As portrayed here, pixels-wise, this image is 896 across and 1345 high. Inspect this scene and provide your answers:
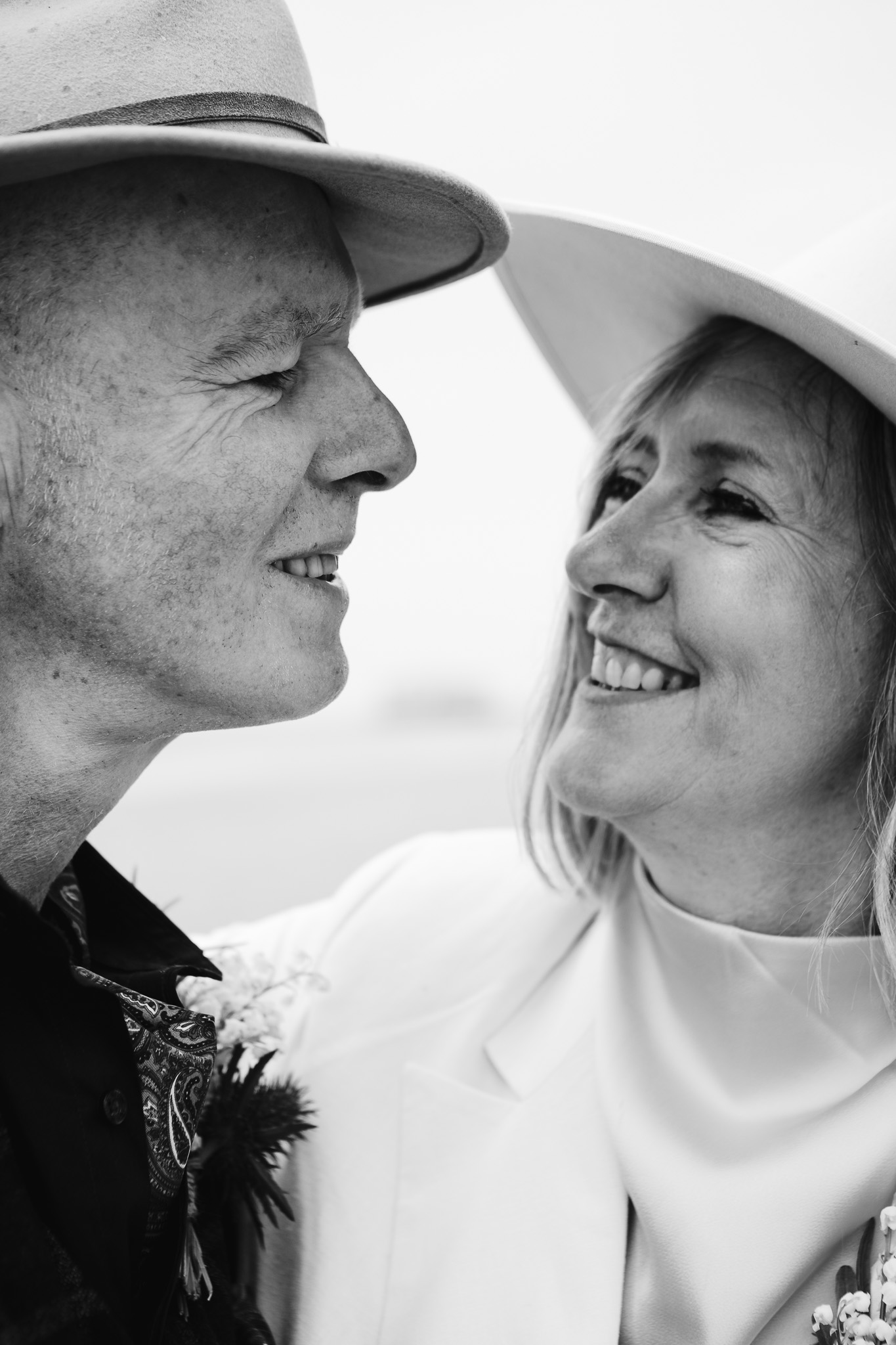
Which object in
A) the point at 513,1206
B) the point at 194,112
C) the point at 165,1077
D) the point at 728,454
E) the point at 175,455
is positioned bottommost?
the point at 513,1206

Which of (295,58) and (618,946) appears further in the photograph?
(618,946)

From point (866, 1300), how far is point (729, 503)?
3.70 feet

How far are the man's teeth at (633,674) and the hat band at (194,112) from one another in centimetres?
Answer: 93

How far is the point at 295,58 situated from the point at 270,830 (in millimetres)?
4687

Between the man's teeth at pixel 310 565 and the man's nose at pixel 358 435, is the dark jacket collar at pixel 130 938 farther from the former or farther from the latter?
the man's nose at pixel 358 435

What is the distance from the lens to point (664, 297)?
221 centimetres

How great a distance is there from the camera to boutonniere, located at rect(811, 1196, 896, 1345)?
147 cm

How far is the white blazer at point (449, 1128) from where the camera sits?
1791 millimetres

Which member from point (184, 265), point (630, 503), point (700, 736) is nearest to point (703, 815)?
point (700, 736)

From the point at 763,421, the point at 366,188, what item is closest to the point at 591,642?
the point at 763,421

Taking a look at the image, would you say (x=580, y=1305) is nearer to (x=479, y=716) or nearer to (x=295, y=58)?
(x=295, y=58)

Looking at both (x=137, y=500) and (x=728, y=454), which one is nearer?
(x=137, y=500)

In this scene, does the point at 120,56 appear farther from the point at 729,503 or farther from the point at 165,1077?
the point at 165,1077

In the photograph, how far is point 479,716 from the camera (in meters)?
9.02
